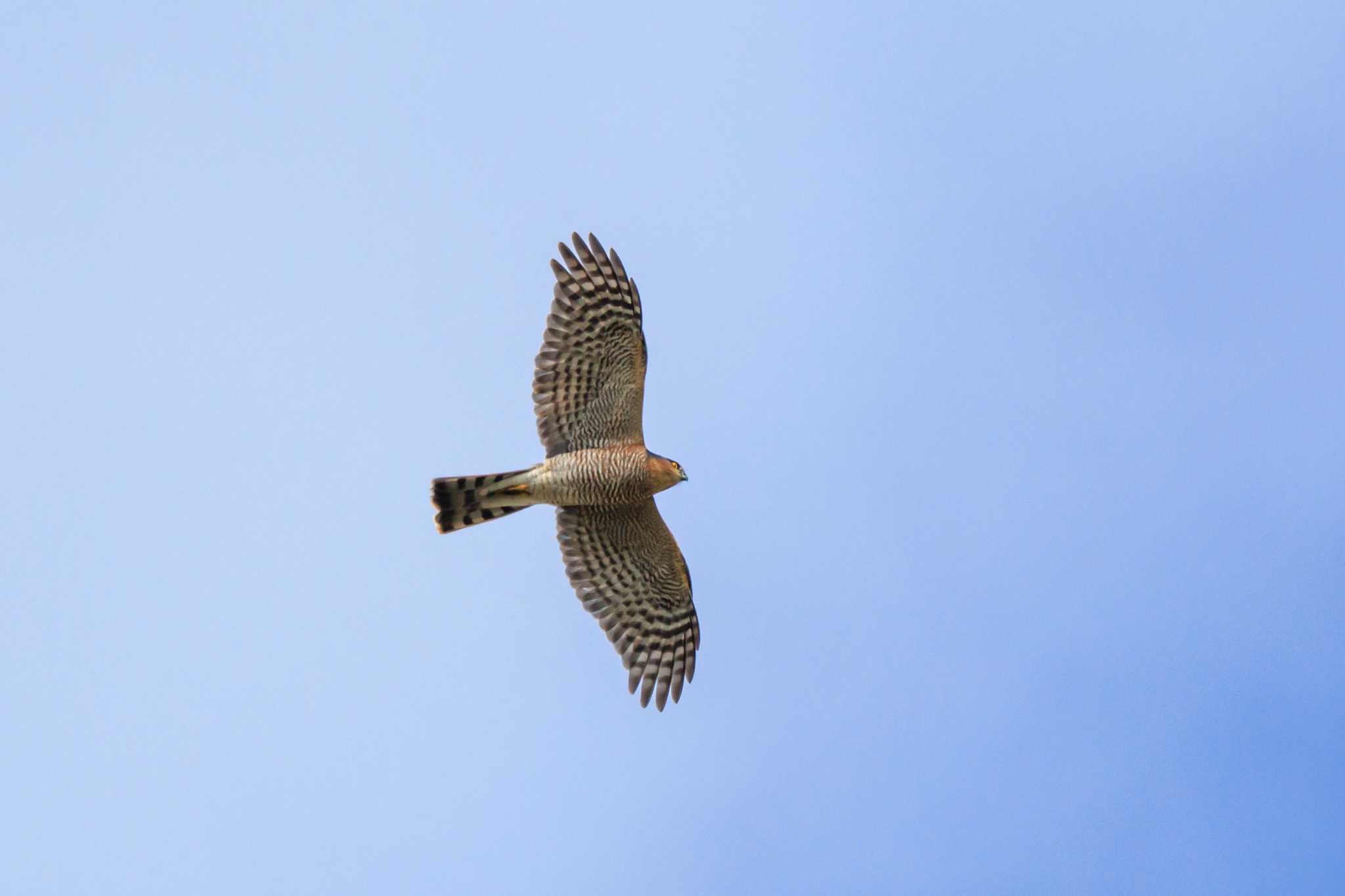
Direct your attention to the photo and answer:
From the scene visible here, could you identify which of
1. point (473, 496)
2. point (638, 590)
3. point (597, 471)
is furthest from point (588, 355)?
point (638, 590)

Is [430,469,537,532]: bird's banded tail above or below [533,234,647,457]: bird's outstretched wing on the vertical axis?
below

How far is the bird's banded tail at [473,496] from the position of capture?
56.4ft

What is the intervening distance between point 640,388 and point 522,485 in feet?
4.93

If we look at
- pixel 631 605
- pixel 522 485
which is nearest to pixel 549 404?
pixel 522 485

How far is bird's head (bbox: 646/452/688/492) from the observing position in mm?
17297

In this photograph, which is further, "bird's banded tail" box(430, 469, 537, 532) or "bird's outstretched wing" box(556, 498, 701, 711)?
"bird's outstretched wing" box(556, 498, 701, 711)

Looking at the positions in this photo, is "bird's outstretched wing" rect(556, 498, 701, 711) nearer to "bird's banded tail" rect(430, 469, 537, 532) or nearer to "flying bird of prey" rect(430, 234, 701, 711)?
"flying bird of prey" rect(430, 234, 701, 711)

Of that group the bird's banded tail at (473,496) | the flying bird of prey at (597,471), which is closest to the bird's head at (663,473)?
the flying bird of prey at (597,471)

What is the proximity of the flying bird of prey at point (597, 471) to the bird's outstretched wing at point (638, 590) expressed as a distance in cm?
1

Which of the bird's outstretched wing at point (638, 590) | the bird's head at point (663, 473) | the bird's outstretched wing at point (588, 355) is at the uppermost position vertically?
the bird's outstretched wing at point (588, 355)

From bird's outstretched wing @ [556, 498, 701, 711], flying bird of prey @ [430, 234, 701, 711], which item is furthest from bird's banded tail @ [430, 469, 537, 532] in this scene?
bird's outstretched wing @ [556, 498, 701, 711]

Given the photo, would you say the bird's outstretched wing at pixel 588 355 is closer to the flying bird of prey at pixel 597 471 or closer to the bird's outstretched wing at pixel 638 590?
the flying bird of prey at pixel 597 471

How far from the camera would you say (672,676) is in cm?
1823

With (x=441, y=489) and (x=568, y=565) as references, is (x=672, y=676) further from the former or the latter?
(x=441, y=489)
